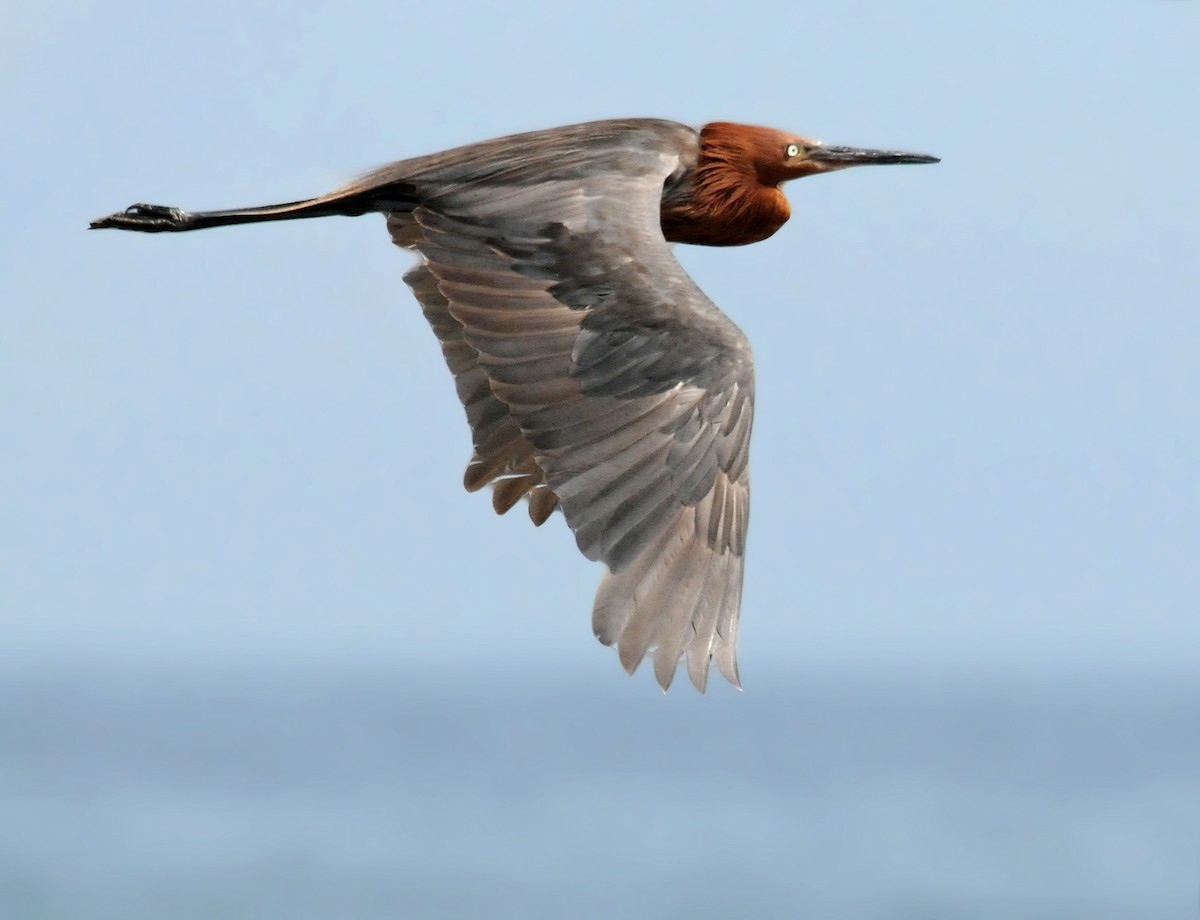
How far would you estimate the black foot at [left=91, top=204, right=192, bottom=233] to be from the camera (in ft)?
29.7

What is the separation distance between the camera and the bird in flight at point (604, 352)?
7.74 metres

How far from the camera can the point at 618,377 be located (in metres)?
7.95

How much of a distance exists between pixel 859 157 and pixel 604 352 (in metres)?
2.42

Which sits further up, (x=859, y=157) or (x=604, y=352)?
(x=859, y=157)

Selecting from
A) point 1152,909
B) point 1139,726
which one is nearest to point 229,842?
point 1152,909

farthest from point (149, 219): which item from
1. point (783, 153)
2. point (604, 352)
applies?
point (783, 153)

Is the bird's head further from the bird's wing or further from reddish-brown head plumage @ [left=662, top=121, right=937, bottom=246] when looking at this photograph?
the bird's wing

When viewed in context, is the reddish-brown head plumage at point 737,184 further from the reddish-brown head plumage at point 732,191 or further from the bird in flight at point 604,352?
the bird in flight at point 604,352

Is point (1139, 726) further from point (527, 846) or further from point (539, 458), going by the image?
point (539, 458)

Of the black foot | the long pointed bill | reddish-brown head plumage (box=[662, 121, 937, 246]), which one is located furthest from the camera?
the long pointed bill

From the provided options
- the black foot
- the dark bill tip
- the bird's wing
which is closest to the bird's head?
the dark bill tip

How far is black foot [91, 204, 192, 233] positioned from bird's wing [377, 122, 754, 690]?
43.9 inches

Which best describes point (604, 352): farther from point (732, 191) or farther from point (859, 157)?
point (859, 157)

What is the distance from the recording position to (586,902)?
87.1 meters
